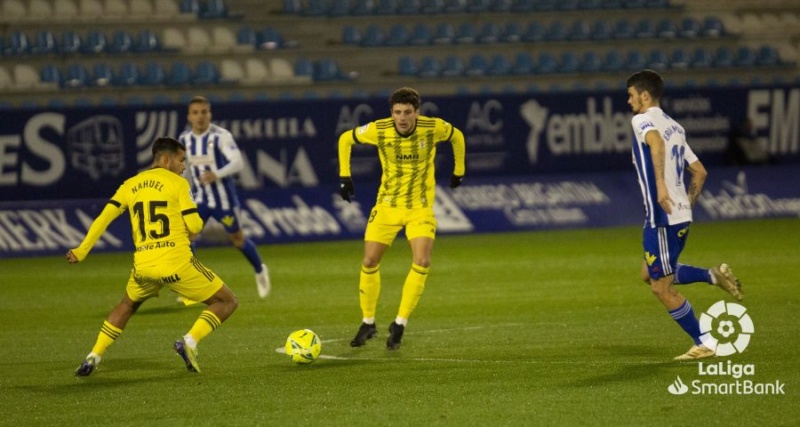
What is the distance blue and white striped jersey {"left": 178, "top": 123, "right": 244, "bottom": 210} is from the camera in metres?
13.8

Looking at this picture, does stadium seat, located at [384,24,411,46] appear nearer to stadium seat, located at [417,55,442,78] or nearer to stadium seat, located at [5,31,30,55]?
stadium seat, located at [417,55,442,78]

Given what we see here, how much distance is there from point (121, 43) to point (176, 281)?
48.9 ft

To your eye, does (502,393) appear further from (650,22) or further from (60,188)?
(650,22)

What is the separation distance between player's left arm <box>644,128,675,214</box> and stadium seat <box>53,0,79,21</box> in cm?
1681

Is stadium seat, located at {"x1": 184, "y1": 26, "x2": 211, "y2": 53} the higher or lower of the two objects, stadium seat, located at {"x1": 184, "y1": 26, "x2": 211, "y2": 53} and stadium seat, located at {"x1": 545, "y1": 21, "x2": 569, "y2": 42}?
the higher

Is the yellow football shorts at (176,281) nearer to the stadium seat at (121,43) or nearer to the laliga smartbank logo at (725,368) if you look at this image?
the laliga smartbank logo at (725,368)

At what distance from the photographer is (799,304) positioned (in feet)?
39.4

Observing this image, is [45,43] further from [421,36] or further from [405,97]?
[405,97]

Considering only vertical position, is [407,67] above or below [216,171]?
below

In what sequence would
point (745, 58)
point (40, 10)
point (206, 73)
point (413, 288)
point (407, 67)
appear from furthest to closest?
1. point (745, 58)
2. point (407, 67)
3. point (40, 10)
4. point (206, 73)
5. point (413, 288)

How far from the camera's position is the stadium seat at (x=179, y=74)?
22.6m

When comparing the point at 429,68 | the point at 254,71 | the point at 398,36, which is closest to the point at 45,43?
the point at 254,71

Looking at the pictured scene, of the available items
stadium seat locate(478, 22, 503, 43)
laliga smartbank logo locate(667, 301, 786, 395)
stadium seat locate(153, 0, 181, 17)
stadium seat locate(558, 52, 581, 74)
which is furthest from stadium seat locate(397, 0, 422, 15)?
laliga smartbank logo locate(667, 301, 786, 395)

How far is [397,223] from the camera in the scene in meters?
10.5
